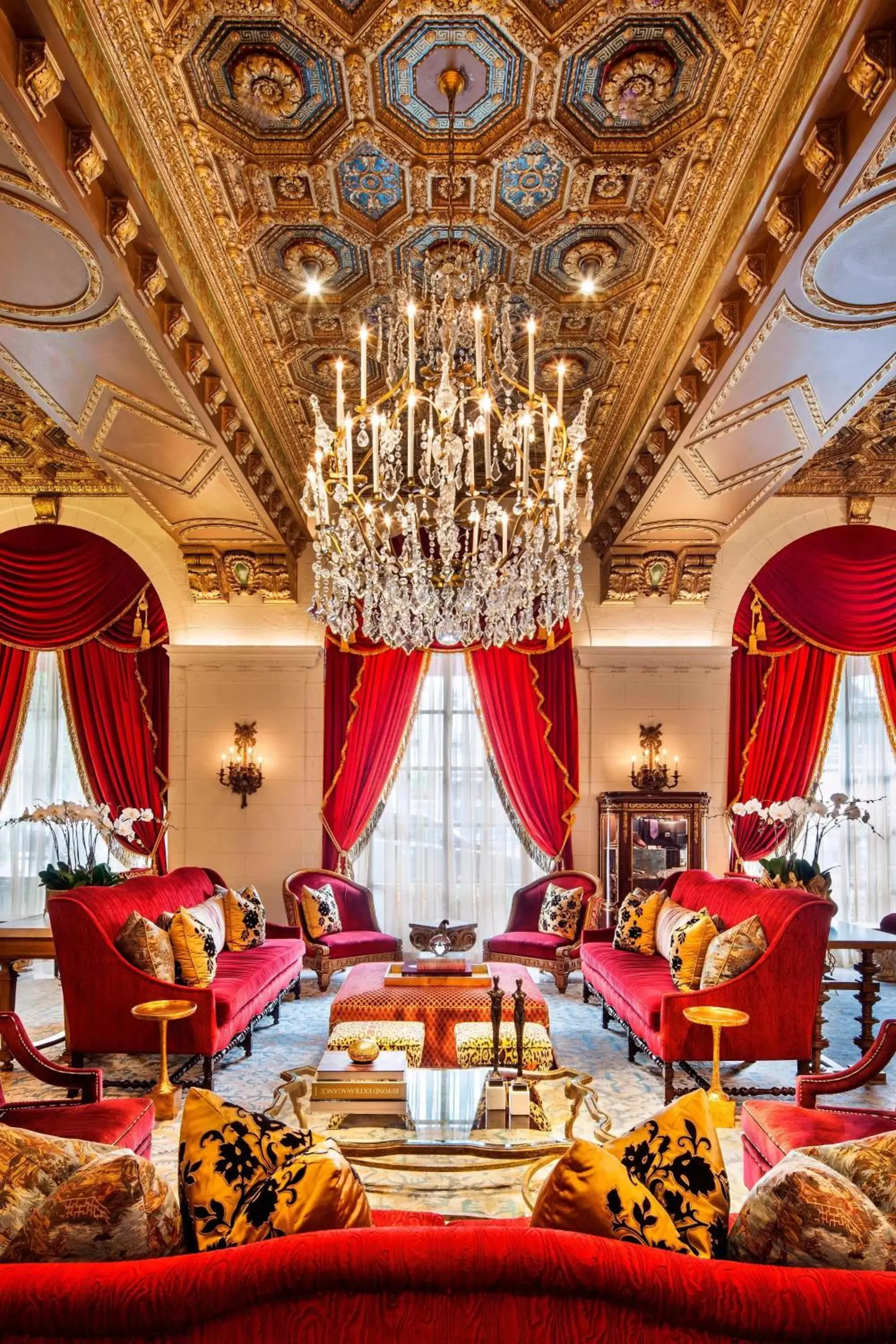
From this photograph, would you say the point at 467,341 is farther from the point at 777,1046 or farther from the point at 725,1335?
the point at 725,1335

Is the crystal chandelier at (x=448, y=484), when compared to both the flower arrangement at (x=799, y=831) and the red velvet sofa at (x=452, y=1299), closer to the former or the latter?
the flower arrangement at (x=799, y=831)

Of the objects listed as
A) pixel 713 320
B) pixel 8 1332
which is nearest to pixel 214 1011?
pixel 8 1332

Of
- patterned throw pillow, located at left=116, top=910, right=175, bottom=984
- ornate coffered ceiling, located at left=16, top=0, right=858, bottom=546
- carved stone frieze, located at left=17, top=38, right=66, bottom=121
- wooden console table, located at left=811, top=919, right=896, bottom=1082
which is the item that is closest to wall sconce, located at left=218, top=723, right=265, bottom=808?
patterned throw pillow, located at left=116, top=910, right=175, bottom=984

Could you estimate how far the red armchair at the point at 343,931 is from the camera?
7.02 metres

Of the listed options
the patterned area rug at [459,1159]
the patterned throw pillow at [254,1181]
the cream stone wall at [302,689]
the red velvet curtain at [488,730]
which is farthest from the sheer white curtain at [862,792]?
the patterned throw pillow at [254,1181]

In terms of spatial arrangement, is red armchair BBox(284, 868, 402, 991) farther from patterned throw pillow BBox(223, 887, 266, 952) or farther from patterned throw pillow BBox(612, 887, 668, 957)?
patterned throw pillow BBox(612, 887, 668, 957)

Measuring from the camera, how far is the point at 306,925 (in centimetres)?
721

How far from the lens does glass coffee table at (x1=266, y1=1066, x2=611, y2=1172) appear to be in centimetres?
320

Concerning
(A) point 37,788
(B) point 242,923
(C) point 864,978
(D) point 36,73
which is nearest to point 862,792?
(C) point 864,978

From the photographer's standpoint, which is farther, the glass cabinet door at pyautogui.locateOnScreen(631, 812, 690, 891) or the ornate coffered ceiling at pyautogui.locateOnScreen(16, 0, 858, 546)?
the glass cabinet door at pyautogui.locateOnScreen(631, 812, 690, 891)

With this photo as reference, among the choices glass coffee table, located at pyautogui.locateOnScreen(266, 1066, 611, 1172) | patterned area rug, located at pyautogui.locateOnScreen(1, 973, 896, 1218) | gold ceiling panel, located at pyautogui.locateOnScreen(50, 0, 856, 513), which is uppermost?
gold ceiling panel, located at pyautogui.locateOnScreen(50, 0, 856, 513)

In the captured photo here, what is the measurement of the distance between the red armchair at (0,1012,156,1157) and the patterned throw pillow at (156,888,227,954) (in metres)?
1.62

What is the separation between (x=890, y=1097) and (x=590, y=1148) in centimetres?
393

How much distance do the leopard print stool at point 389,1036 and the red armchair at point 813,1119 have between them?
1715 millimetres
